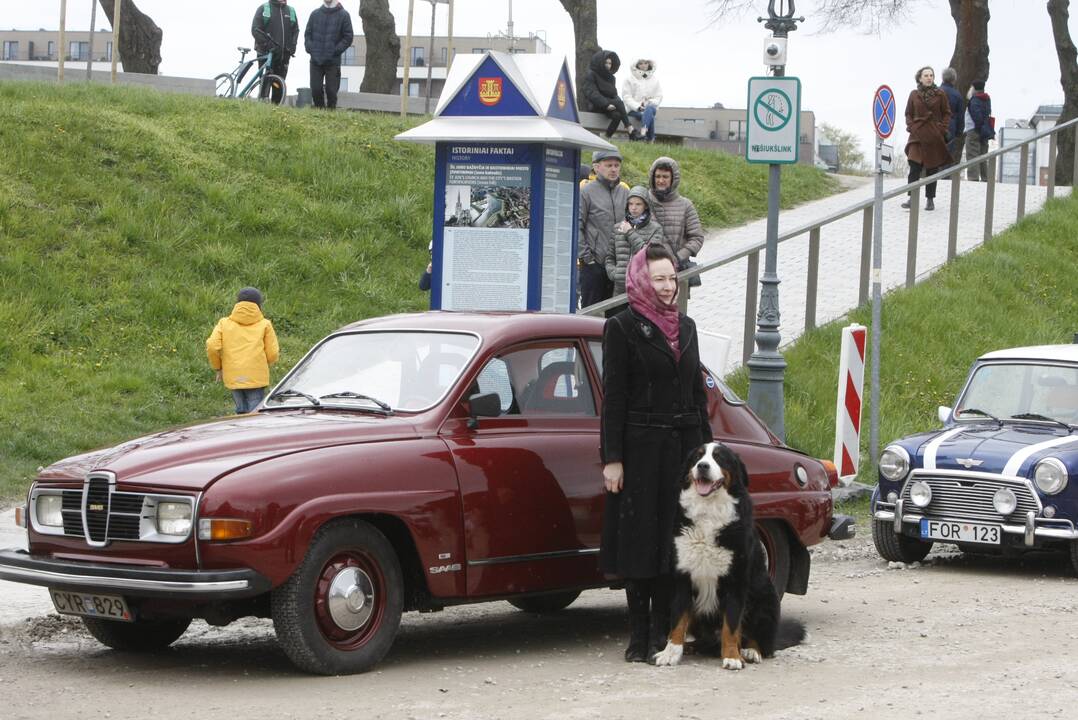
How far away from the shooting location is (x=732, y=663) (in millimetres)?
7797

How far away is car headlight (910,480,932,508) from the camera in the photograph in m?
11.6

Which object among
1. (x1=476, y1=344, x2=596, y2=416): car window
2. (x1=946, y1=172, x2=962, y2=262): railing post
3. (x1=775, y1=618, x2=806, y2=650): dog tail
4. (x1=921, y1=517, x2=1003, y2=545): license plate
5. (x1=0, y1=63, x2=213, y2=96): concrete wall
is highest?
(x1=0, y1=63, x2=213, y2=96): concrete wall

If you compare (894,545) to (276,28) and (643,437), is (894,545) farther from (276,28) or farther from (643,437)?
(276,28)

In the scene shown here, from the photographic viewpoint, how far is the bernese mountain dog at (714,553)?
7781mm

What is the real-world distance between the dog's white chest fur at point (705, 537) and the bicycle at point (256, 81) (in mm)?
20053

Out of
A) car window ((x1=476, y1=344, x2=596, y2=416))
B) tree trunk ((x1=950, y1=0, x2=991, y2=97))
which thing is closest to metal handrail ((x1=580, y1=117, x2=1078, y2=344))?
car window ((x1=476, y1=344, x2=596, y2=416))

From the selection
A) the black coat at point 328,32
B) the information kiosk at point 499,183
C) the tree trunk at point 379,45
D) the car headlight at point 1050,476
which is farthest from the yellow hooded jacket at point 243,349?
the tree trunk at point 379,45

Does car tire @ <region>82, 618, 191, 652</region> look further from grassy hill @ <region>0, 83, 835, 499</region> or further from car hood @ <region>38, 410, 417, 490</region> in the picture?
grassy hill @ <region>0, 83, 835, 499</region>

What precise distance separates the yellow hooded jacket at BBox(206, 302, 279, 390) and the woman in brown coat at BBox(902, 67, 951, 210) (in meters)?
12.9

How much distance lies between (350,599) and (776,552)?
286 centimetres

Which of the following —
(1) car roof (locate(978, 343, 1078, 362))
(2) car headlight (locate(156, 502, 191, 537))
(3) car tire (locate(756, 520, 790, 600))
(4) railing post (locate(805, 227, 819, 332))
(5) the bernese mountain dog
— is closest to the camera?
(2) car headlight (locate(156, 502, 191, 537))

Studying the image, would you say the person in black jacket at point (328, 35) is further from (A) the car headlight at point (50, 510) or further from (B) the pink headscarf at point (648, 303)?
(A) the car headlight at point (50, 510)

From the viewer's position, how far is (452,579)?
306 inches

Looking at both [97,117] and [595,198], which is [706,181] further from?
[595,198]
